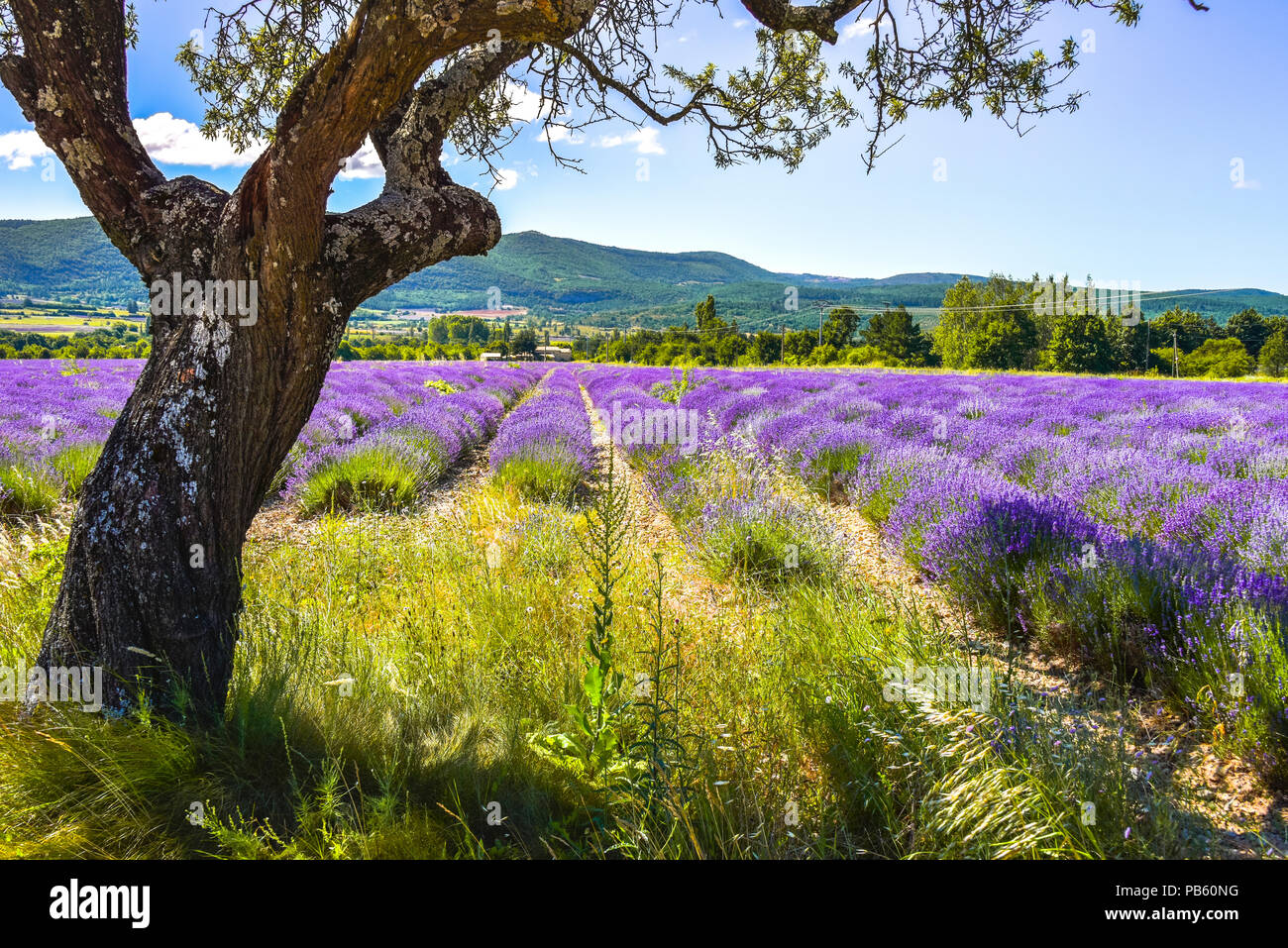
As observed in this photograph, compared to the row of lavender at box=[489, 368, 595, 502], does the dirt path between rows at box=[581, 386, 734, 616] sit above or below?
below

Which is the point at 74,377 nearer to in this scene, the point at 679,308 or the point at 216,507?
the point at 216,507

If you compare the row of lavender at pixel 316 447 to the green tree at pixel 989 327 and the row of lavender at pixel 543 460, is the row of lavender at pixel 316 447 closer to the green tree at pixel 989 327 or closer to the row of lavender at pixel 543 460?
the row of lavender at pixel 543 460

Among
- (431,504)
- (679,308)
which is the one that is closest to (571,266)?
(679,308)

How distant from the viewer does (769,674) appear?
8.02ft

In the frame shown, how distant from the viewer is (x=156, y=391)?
76.8 inches

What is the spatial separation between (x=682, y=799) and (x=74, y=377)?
22.3 meters

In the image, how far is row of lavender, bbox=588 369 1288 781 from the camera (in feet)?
7.50

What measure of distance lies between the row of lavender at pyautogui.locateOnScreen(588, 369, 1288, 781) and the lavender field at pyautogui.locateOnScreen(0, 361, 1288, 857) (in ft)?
0.08

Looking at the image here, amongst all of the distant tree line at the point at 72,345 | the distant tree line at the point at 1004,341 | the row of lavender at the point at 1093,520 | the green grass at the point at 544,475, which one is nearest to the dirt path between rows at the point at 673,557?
the row of lavender at the point at 1093,520

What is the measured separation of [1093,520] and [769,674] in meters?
2.81

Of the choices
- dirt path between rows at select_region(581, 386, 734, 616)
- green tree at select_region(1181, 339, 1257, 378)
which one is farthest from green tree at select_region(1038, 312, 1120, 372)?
dirt path between rows at select_region(581, 386, 734, 616)

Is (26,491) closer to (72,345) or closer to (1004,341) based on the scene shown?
(72,345)

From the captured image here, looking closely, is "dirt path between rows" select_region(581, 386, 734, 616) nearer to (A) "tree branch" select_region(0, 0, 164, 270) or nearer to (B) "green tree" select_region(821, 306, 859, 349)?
(A) "tree branch" select_region(0, 0, 164, 270)

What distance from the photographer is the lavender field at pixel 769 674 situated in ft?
5.33
